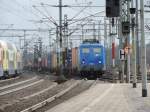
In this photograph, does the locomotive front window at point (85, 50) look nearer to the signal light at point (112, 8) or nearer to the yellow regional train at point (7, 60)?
the yellow regional train at point (7, 60)

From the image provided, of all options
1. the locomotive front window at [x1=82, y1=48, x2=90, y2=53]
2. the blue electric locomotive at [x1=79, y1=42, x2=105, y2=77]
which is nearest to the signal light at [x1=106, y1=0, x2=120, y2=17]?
the blue electric locomotive at [x1=79, y1=42, x2=105, y2=77]

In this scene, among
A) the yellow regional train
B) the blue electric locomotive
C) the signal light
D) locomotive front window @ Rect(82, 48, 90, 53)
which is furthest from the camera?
locomotive front window @ Rect(82, 48, 90, 53)

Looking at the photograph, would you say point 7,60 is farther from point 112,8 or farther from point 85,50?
point 112,8

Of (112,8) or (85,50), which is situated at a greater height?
(112,8)

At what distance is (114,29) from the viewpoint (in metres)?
60.3

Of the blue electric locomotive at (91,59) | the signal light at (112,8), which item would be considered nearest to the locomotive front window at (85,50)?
the blue electric locomotive at (91,59)

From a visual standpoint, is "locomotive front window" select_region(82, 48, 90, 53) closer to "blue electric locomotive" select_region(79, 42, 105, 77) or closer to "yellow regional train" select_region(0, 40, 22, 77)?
"blue electric locomotive" select_region(79, 42, 105, 77)

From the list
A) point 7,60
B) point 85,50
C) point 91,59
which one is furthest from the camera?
point 85,50

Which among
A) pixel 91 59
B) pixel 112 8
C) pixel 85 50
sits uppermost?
pixel 112 8

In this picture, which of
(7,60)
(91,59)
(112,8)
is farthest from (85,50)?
(112,8)

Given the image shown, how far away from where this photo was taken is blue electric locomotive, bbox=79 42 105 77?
55.4 m

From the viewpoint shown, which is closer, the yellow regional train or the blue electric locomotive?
the yellow regional train

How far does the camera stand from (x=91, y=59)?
55844mm

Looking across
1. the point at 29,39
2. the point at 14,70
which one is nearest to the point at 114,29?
the point at 14,70
